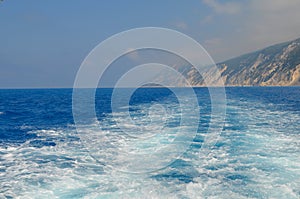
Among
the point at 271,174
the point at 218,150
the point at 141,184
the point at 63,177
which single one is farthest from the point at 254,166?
the point at 63,177

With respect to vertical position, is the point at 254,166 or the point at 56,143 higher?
the point at 56,143

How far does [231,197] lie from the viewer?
32.2 ft

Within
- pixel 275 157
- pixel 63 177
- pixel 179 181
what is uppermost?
pixel 63 177

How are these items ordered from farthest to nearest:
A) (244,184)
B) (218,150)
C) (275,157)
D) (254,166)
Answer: (218,150)
(275,157)
(254,166)
(244,184)

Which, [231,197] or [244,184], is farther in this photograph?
[244,184]

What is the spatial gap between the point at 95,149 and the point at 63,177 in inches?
219

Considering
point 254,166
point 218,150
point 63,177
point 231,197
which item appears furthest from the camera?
point 218,150

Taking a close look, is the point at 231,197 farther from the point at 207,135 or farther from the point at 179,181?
the point at 207,135

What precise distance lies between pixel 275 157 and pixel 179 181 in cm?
730

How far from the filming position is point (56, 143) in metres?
19.6

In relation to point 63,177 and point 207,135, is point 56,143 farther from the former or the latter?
point 207,135

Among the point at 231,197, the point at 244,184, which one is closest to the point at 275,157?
the point at 244,184

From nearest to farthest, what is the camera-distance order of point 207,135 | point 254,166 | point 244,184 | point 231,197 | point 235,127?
point 231,197 < point 244,184 < point 254,166 < point 207,135 < point 235,127

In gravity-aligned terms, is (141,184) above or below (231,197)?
above
